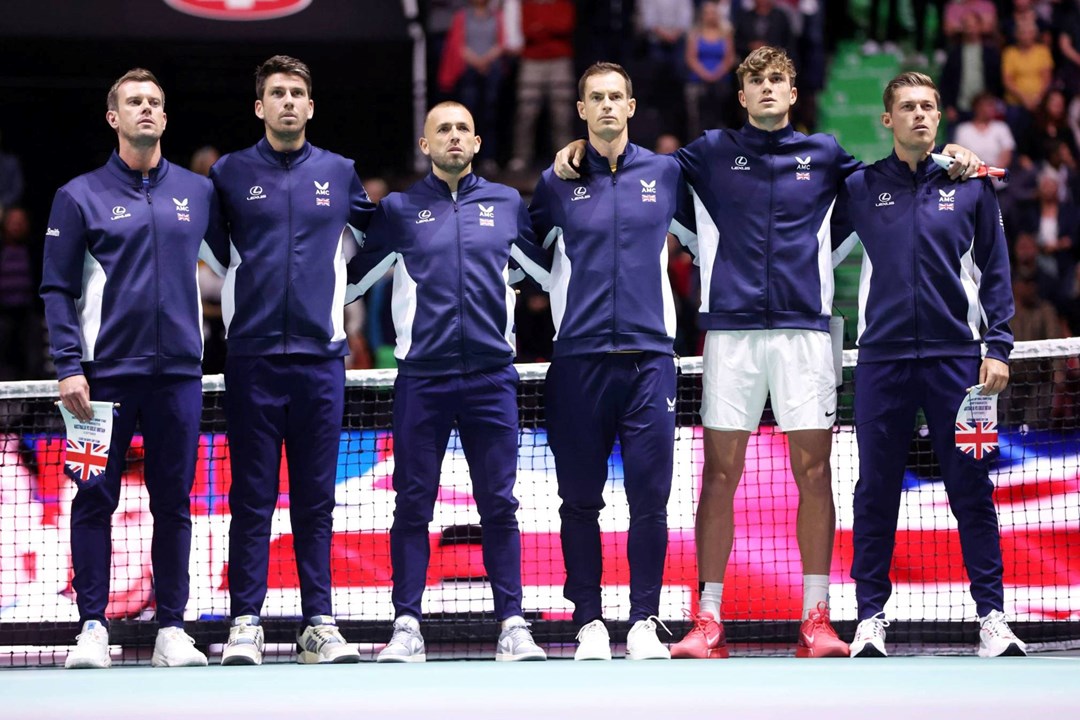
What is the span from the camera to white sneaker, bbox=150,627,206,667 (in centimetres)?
604

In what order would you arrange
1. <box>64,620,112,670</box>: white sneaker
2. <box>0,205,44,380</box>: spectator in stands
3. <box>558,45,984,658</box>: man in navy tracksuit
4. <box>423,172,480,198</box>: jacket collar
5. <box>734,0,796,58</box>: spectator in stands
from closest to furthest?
<box>64,620,112,670</box>: white sneaker → <box>558,45,984,658</box>: man in navy tracksuit → <box>423,172,480,198</box>: jacket collar → <box>0,205,44,380</box>: spectator in stands → <box>734,0,796,58</box>: spectator in stands

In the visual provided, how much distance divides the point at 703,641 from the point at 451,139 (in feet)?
7.89

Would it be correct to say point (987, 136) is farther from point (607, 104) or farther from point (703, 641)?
point (703, 641)

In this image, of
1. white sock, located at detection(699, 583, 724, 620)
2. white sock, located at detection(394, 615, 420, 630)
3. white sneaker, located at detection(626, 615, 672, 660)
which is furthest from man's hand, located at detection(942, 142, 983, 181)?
white sock, located at detection(394, 615, 420, 630)

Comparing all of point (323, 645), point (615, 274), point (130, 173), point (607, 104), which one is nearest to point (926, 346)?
point (615, 274)

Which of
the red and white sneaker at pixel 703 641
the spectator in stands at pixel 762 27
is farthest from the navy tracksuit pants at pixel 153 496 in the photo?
the spectator in stands at pixel 762 27

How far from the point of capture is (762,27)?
47.2ft

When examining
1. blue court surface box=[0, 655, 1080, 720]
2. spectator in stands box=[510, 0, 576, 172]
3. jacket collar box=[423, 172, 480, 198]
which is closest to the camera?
blue court surface box=[0, 655, 1080, 720]

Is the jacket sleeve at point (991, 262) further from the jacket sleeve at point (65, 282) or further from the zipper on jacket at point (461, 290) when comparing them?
the jacket sleeve at point (65, 282)

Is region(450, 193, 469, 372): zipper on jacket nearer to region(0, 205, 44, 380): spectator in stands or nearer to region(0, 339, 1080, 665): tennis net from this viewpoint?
region(0, 339, 1080, 665): tennis net

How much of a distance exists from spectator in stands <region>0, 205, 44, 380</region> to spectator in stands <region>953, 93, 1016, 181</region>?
28.0ft

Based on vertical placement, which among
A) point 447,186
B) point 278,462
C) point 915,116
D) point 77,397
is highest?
point 915,116

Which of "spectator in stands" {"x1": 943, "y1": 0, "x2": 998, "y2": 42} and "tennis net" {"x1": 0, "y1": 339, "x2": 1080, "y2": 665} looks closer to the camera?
"tennis net" {"x1": 0, "y1": 339, "x2": 1080, "y2": 665}

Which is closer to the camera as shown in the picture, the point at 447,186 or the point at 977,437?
the point at 977,437
